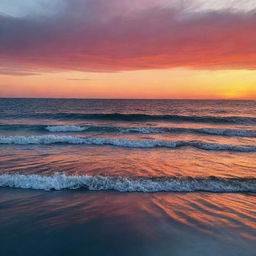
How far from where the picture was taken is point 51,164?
8312 mm

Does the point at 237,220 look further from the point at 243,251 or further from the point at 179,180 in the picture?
the point at 179,180

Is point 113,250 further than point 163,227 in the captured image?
No

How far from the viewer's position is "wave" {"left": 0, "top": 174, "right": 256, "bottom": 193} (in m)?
6.03

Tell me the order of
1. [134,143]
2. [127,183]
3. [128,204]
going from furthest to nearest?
[134,143] → [127,183] → [128,204]

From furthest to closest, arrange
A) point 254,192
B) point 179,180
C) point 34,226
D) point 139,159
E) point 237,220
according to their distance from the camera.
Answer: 1. point 139,159
2. point 179,180
3. point 254,192
4. point 237,220
5. point 34,226

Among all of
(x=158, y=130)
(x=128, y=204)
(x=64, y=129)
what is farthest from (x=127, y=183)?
(x=64, y=129)

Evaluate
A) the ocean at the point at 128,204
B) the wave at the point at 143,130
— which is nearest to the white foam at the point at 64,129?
the wave at the point at 143,130

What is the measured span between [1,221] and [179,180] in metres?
4.67

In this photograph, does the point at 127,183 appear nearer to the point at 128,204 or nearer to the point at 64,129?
the point at 128,204

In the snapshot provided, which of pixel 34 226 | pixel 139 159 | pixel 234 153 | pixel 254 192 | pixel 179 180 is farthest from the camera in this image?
pixel 234 153

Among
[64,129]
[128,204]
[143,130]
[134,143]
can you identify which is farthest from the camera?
[64,129]

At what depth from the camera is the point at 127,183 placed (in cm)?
622

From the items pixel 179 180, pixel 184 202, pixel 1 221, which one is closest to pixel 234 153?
pixel 179 180

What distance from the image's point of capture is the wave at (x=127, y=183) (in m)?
6.03
